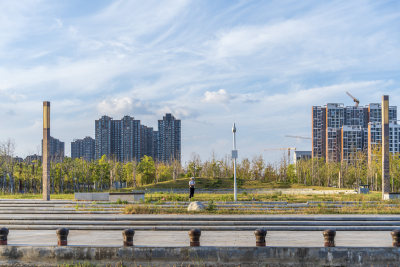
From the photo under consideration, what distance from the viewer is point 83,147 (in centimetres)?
9350

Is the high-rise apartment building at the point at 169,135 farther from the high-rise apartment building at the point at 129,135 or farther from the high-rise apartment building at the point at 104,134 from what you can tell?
the high-rise apartment building at the point at 104,134

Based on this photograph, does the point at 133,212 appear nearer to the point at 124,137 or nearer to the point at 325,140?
the point at 124,137

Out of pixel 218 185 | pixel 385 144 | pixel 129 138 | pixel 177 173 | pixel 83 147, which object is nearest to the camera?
pixel 385 144

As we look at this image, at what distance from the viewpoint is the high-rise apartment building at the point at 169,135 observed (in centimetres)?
8025

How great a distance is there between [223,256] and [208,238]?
2899mm

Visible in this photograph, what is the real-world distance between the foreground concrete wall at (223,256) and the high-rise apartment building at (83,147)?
276 ft

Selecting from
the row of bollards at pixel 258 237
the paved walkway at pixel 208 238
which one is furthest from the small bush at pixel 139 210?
the row of bollards at pixel 258 237

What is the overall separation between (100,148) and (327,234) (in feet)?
242

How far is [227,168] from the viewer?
53062mm

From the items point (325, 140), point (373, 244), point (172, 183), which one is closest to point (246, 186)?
point (172, 183)

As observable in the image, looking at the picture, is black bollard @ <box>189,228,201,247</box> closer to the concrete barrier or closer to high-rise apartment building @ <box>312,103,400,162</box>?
the concrete barrier

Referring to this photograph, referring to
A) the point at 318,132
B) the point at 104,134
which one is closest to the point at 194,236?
the point at 104,134

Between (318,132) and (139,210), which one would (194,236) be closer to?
(139,210)

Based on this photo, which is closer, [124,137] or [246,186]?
[246,186]
